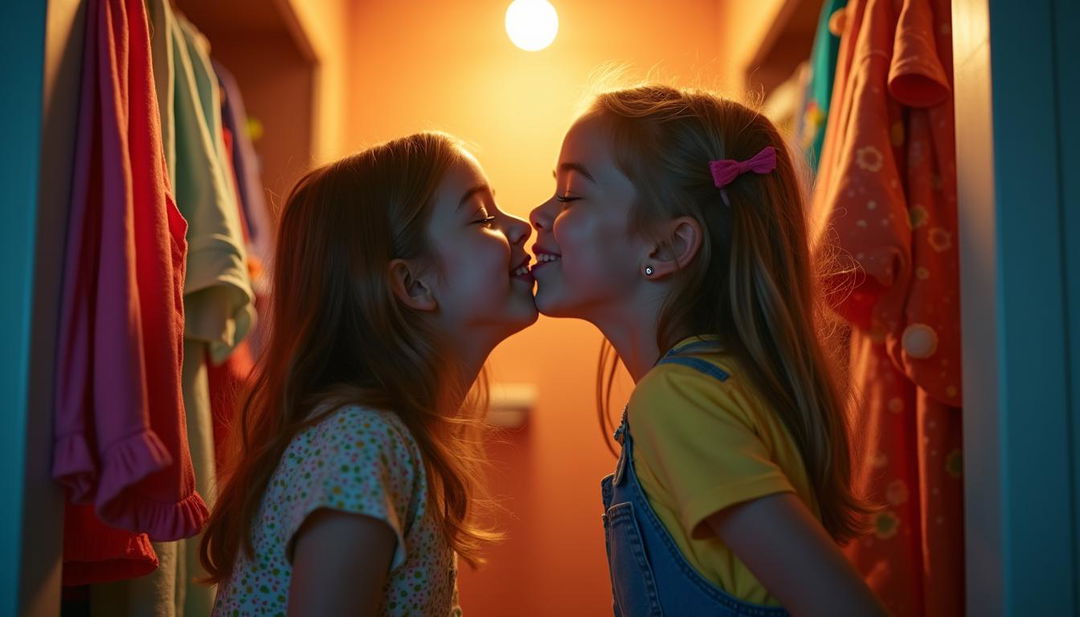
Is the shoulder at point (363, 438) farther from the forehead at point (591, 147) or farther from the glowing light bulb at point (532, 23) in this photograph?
the glowing light bulb at point (532, 23)

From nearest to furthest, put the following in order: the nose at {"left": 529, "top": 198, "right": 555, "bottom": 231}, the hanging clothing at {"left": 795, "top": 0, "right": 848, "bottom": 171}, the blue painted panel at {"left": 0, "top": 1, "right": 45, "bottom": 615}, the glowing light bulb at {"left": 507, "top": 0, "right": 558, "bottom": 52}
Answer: the blue painted panel at {"left": 0, "top": 1, "right": 45, "bottom": 615} < the nose at {"left": 529, "top": 198, "right": 555, "bottom": 231} < the hanging clothing at {"left": 795, "top": 0, "right": 848, "bottom": 171} < the glowing light bulb at {"left": 507, "top": 0, "right": 558, "bottom": 52}

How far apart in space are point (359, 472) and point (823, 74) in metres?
0.97

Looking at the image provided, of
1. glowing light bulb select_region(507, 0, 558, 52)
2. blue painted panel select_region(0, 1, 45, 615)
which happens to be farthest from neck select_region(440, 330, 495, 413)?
glowing light bulb select_region(507, 0, 558, 52)

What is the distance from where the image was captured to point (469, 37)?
7.44ft

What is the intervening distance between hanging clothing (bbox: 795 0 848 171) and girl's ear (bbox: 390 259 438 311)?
2.22ft

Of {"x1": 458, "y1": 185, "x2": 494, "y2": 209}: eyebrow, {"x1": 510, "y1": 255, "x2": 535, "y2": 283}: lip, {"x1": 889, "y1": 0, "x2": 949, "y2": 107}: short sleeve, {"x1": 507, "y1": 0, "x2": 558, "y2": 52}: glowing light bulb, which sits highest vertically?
{"x1": 507, "y1": 0, "x2": 558, "y2": 52}: glowing light bulb

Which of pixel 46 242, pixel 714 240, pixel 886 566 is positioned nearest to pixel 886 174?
pixel 714 240

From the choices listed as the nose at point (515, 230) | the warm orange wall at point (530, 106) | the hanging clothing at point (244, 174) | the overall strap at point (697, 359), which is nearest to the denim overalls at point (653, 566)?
the overall strap at point (697, 359)

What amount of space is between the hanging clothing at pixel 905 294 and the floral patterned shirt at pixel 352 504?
551 mm

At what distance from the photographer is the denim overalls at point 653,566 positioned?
2.81 ft

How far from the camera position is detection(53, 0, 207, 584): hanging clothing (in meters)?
0.79

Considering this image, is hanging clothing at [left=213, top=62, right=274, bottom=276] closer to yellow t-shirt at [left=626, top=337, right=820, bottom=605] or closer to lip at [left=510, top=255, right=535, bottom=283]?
lip at [left=510, top=255, right=535, bottom=283]

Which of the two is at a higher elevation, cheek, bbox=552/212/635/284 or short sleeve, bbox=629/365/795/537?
cheek, bbox=552/212/635/284

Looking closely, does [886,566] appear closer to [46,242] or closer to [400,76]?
[46,242]
